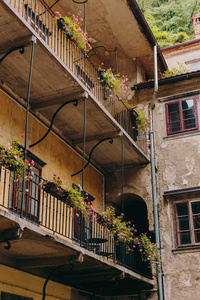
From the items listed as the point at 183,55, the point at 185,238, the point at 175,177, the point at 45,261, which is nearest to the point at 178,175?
the point at 175,177

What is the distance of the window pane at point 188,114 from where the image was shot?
50.4ft

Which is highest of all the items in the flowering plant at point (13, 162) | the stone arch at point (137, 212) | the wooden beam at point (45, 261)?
the stone arch at point (137, 212)

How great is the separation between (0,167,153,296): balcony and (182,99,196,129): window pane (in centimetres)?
481

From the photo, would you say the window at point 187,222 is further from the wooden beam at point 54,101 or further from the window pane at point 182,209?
the wooden beam at point 54,101

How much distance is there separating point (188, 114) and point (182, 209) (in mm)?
3391

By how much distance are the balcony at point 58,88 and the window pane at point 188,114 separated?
1.56 meters

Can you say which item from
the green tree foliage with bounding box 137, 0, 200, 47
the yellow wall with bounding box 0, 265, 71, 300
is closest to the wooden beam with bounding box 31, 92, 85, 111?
the yellow wall with bounding box 0, 265, 71, 300

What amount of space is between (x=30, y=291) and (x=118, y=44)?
9531 millimetres

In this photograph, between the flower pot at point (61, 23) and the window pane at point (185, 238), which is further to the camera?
the window pane at point (185, 238)

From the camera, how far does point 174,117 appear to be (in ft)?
51.6

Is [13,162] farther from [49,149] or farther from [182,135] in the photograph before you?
[182,135]

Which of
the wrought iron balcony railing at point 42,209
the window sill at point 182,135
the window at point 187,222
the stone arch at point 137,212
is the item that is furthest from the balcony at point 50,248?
the window sill at point 182,135

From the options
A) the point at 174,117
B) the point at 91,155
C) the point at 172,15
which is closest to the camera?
the point at 91,155

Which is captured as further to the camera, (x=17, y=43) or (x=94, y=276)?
(x=94, y=276)
